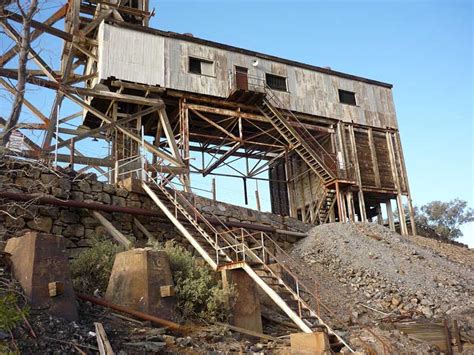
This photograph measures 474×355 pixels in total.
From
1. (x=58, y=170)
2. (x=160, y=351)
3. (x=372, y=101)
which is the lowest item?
(x=160, y=351)

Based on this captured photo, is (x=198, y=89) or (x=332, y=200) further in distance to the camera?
(x=332, y=200)

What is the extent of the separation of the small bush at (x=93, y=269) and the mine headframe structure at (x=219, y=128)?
220 inches

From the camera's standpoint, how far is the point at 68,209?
12.8 metres

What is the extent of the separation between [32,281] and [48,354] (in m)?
1.68

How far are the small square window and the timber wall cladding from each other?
220 mm

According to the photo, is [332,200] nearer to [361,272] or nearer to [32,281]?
[361,272]

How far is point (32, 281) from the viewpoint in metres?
7.66

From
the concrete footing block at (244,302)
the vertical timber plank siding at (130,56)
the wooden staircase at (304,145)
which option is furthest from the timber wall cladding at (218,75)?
the concrete footing block at (244,302)

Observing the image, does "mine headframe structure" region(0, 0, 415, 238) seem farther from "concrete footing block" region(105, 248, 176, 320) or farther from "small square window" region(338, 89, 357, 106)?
"concrete footing block" region(105, 248, 176, 320)

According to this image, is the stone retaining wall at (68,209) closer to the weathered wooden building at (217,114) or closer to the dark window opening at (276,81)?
the weathered wooden building at (217,114)

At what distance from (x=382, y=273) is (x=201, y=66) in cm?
1189

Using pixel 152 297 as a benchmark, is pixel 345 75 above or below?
above

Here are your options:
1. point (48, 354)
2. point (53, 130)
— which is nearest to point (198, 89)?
point (53, 130)

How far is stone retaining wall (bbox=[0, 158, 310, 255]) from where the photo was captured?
38.2ft
